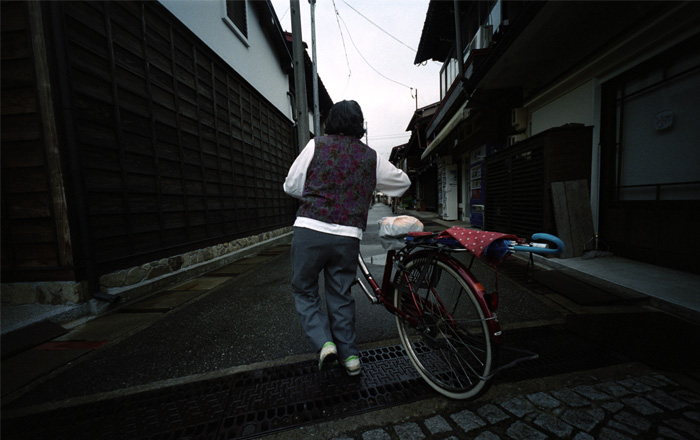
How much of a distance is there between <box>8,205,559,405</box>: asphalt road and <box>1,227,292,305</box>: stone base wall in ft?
2.94

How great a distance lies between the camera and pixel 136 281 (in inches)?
148

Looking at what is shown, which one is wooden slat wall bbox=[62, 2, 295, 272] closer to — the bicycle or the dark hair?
the dark hair

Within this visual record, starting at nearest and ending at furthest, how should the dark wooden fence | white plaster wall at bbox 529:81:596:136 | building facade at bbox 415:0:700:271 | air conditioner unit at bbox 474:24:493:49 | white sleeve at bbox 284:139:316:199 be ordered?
1. white sleeve at bbox 284:139:316:199
2. the dark wooden fence
3. building facade at bbox 415:0:700:271
4. white plaster wall at bbox 529:81:596:136
5. air conditioner unit at bbox 474:24:493:49

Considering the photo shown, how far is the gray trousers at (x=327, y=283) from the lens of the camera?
1800 mm

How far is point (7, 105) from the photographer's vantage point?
2916mm

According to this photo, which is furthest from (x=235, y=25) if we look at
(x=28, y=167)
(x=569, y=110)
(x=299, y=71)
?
(x=569, y=110)

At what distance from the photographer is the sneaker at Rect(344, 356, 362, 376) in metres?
1.87

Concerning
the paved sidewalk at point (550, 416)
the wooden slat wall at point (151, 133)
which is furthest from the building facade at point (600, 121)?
Answer: the wooden slat wall at point (151, 133)

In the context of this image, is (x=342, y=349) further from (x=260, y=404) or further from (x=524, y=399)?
(x=524, y=399)

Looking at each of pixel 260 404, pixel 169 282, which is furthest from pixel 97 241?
pixel 260 404

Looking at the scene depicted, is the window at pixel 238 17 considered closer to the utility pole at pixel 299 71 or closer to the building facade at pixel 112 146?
the building facade at pixel 112 146

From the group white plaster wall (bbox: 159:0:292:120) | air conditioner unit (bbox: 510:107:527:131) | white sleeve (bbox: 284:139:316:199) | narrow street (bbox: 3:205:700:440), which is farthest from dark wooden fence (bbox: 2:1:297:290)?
air conditioner unit (bbox: 510:107:527:131)

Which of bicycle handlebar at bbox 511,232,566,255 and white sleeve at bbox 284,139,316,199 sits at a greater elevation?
white sleeve at bbox 284,139,316,199

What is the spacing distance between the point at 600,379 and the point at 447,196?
468 inches
